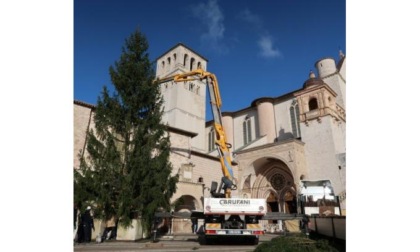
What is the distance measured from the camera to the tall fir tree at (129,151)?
1034cm

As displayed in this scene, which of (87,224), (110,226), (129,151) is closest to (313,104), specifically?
(129,151)

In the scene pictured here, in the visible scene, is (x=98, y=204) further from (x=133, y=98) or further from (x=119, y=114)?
(x=133, y=98)

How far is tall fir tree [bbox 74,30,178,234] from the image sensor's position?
1034 cm

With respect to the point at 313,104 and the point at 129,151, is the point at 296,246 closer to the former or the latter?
the point at 129,151

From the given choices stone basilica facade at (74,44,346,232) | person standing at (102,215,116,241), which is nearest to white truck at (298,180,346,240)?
stone basilica facade at (74,44,346,232)

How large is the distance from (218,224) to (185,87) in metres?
29.2

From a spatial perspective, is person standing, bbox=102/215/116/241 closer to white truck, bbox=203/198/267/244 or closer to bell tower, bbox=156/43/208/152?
white truck, bbox=203/198/267/244

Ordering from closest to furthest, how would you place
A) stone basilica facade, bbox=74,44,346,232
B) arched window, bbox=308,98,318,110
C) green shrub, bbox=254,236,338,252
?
green shrub, bbox=254,236,338,252
stone basilica facade, bbox=74,44,346,232
arched window, bbox=308,98,318,110

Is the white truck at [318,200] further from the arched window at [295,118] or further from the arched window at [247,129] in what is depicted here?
the arched window at [247,129]

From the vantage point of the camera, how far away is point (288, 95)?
27406 mm

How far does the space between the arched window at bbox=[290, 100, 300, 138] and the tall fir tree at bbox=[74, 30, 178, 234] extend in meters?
16.2

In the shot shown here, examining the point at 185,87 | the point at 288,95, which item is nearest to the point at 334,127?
the point at 288,95

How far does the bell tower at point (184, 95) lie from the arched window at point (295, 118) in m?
11.2

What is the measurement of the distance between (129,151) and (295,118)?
18722mm
